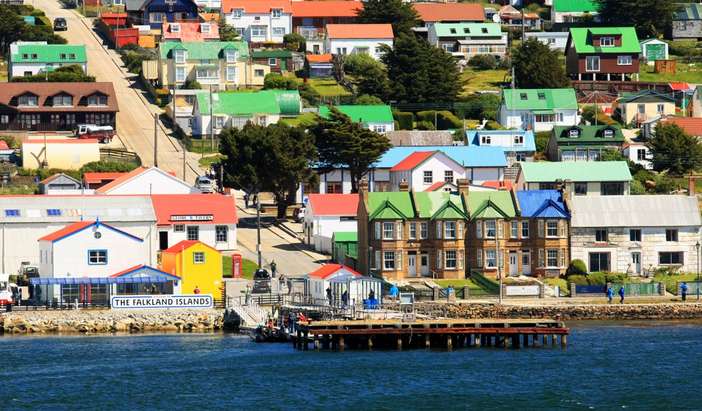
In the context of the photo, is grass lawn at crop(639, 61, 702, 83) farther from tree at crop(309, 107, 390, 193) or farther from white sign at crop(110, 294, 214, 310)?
white sign at crop(110, 294, 214, 310)

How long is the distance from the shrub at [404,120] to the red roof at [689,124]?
20.2m

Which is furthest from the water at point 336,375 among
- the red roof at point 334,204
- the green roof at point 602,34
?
the green roof at point 602,34

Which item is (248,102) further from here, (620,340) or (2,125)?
(620,340)

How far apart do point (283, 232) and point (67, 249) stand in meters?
24.4

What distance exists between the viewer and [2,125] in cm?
17162

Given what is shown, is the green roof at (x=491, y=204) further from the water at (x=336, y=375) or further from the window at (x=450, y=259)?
the water at (x=336, y=375)

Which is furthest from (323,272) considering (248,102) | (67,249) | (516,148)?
(248,102)

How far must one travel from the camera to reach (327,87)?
189000 millimetres

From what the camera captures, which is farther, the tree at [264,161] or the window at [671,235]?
the tree at [264,161]

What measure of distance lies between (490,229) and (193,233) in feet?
61.0

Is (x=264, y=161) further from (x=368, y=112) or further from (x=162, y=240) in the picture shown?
(x=368, y=112)

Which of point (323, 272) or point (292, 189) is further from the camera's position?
point (292, 189)

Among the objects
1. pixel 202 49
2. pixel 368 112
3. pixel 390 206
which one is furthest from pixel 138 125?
pixel 390 206

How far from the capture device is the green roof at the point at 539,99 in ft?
569
